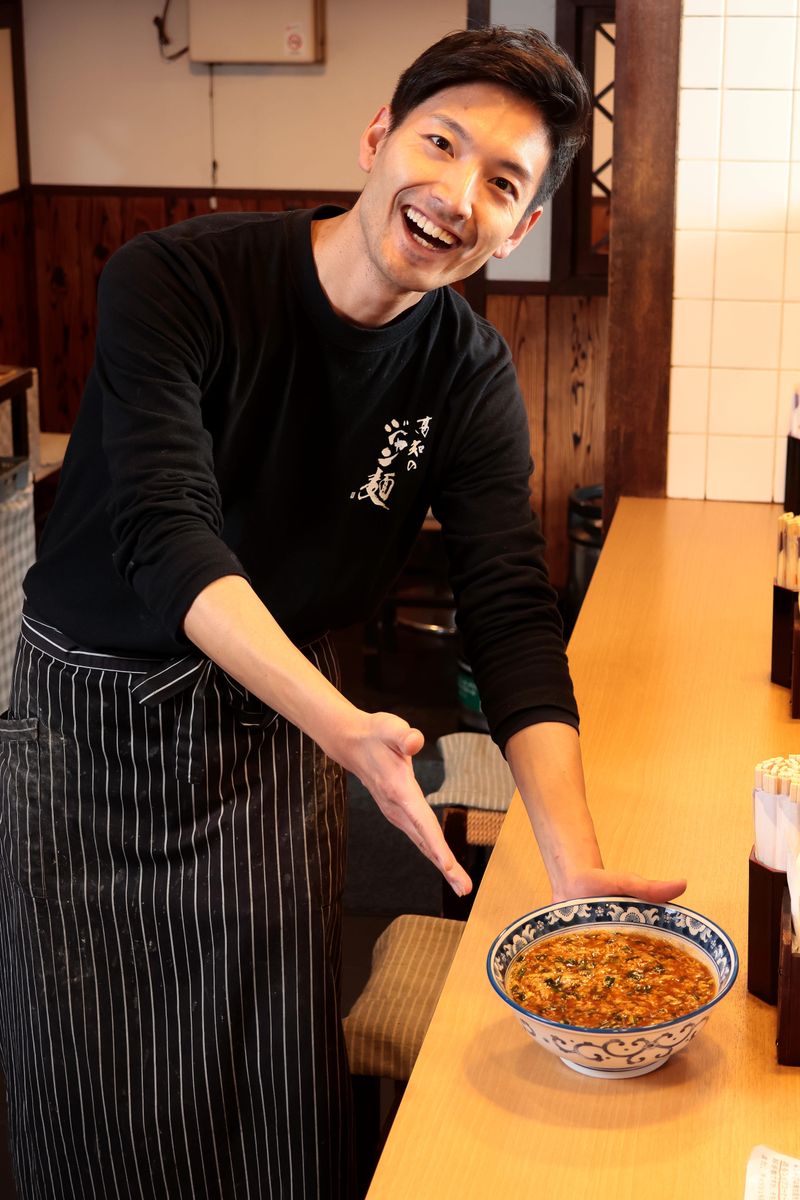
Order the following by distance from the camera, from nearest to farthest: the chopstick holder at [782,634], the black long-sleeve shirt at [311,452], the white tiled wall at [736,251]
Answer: the black long-sleeve shirt at [311,452] → the chopstick holder at [782,634] → the white tiled wall at [736,251]

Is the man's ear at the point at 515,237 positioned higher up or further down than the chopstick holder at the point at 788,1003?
higher up

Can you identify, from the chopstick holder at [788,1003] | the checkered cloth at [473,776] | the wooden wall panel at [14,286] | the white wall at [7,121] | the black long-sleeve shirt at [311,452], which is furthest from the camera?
the wooden wall panel at [14,286]

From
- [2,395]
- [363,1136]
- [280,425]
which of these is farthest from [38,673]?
[2,395]

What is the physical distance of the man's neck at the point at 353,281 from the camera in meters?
1.56

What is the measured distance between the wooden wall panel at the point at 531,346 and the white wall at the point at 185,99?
5.06 feet

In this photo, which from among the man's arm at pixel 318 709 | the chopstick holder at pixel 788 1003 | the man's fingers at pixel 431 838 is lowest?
the chopstick holder at pixel 788 1003

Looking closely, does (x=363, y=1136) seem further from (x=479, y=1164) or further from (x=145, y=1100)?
(x=479, y=1164)

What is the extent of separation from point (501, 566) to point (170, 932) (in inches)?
23.0

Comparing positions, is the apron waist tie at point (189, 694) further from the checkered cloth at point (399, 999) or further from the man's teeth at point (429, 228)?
the man's teeth at point (429, 228)

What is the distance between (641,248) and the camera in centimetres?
303

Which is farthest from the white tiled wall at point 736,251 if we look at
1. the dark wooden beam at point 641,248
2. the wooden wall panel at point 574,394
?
the wooden wall panel at point 574,394

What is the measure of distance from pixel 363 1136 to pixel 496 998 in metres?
0.71

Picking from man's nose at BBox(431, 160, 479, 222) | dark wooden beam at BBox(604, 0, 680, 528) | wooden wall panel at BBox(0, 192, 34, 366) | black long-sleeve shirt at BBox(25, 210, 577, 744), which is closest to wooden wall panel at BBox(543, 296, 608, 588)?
dark wooden beam at BBox(604, 0, 680, 528)

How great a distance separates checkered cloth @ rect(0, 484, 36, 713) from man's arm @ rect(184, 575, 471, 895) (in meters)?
2.95
